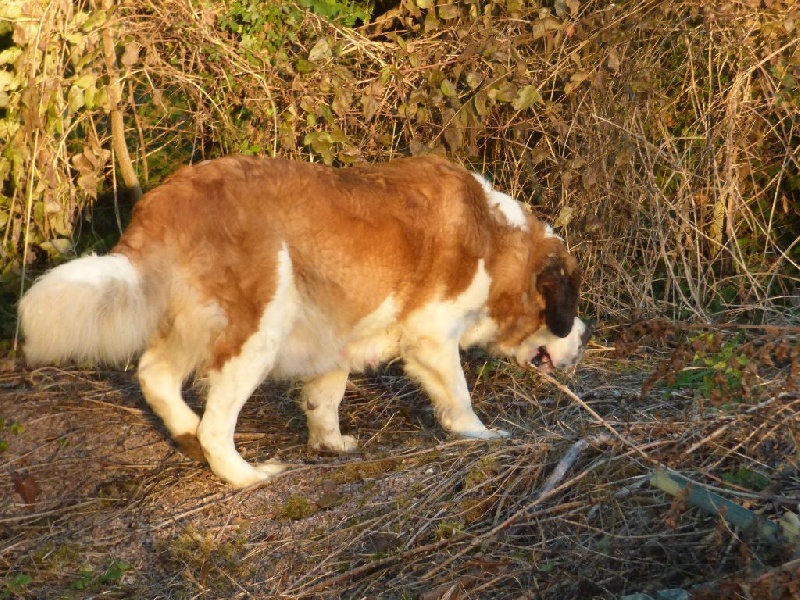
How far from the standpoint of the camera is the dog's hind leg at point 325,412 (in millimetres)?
5125

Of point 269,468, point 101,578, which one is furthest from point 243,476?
A: point 101,578

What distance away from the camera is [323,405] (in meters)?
5.16

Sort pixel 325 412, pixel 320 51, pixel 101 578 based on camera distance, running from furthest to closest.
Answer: pixel 320 51, pixel 325 412, pixel 101 578

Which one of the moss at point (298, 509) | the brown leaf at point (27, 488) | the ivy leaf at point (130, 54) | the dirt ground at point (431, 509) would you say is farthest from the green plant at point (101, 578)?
the ivy leaf at point (130, 54)

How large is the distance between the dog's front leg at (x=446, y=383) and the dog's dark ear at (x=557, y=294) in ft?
2.12

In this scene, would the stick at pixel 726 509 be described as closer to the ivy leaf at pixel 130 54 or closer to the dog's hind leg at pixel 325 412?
the dog's hind leg at pixel 325 412

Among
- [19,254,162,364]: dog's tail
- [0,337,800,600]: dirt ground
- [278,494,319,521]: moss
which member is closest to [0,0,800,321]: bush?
[0,337,800,600]: dirt ground

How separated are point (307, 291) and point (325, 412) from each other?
2.69 ft

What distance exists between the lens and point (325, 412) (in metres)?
5.15

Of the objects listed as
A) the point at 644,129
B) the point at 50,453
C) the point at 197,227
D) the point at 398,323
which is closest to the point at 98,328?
the point at 197,227

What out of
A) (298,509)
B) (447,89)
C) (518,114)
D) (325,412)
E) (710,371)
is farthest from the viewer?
(518,114)

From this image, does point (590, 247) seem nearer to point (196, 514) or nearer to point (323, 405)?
point (323, 405)

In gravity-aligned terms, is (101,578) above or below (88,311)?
below

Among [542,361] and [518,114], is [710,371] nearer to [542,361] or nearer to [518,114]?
[542,361]
